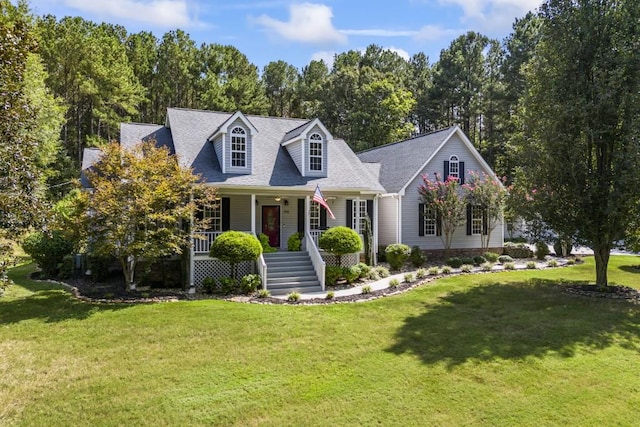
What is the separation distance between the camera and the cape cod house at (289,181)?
15383 mm

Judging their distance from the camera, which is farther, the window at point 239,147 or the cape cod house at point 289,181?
the window at point 239,147

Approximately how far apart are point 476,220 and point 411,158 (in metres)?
5.12

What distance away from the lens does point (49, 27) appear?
30859mm

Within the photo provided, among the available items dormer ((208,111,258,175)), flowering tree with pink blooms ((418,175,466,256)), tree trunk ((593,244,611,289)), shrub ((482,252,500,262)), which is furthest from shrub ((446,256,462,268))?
dormer ((208,111,258,175))

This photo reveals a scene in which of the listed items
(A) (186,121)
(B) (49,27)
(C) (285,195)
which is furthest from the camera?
(B) (49,27)

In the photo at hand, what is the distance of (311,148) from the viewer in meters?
17.8

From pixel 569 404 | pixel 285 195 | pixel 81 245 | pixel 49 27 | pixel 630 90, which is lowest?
pixel 569 404

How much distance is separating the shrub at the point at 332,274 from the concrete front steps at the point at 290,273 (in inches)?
19.9

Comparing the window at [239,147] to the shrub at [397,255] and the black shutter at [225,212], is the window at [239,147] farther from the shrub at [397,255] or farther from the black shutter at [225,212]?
the shrub at [397,255]

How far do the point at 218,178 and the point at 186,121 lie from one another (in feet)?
15.3

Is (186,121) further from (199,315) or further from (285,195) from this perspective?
(199,315)

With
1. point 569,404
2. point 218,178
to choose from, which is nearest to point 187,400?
point 569,404

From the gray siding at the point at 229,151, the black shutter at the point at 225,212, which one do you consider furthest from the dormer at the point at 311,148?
the black shutter at the point at 225,212

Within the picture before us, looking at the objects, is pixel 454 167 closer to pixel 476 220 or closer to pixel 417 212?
pixel 476 220
